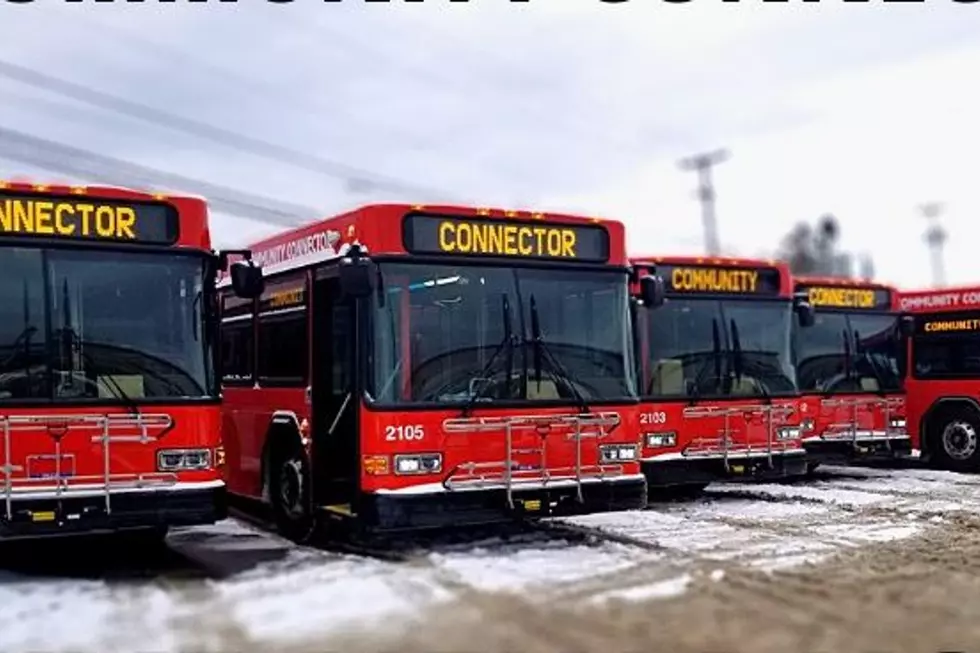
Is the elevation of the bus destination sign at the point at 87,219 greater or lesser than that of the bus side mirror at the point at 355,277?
greater

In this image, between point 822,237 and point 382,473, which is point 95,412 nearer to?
point 382,473

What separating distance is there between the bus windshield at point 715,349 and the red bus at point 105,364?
5.78 meters

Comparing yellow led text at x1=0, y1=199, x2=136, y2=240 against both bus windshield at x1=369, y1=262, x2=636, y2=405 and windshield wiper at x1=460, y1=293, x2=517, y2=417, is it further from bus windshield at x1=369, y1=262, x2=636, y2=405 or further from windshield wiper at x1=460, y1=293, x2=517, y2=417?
windshield wiper at x1=460, y1=293, x2=517, y2=417

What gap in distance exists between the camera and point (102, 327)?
31.7ft

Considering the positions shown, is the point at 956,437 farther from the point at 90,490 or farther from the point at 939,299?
the point at 90,490

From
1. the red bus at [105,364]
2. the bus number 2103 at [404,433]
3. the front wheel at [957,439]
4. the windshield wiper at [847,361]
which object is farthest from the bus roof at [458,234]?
the front wheel at [957,439]

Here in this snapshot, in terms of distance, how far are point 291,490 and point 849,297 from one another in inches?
380

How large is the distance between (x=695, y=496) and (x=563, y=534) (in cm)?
401

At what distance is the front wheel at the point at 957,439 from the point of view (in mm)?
18062

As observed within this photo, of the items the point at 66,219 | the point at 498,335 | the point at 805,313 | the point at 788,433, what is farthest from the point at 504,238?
the point at 805,313

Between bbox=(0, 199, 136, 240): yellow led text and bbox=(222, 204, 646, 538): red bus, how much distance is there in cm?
186

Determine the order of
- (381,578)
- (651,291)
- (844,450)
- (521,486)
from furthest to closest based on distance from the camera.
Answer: (844,450), (651,291), (521,486), (381,578)

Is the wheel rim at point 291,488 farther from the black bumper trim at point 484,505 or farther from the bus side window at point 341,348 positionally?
the black bumper trim at point 484,505

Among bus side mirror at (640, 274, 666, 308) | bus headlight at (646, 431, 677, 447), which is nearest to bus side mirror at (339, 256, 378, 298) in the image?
bus side mirror at (640, 274, 666, 308)
